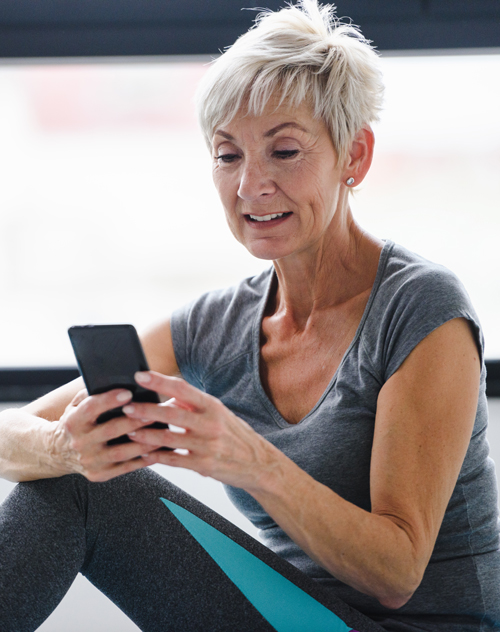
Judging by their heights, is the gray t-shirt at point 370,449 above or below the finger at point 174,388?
below

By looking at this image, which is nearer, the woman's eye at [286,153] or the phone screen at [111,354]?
the phone screen at [111,354]

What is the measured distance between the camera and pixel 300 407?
1.18 m

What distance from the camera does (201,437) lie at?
2.72 feet

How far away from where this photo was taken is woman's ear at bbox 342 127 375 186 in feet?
4.02

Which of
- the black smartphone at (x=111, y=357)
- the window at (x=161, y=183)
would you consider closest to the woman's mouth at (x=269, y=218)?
the black smartphone at (x=111, y=357)

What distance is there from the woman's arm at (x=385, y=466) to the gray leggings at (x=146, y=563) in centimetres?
13

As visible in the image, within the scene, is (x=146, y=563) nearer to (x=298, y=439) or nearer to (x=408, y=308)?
(x=298, y=439)

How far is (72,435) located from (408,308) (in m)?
0.54

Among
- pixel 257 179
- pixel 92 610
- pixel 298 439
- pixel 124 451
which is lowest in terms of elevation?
pixel 92 610

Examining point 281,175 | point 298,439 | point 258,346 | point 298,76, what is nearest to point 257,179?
point 281,175

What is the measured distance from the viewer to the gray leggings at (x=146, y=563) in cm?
100

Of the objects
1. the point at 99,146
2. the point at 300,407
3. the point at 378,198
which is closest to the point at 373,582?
the point at 300,407

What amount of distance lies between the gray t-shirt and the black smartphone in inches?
14.0

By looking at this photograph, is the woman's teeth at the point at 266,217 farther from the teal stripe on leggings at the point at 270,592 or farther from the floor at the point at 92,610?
the floor at the point at 92,610
